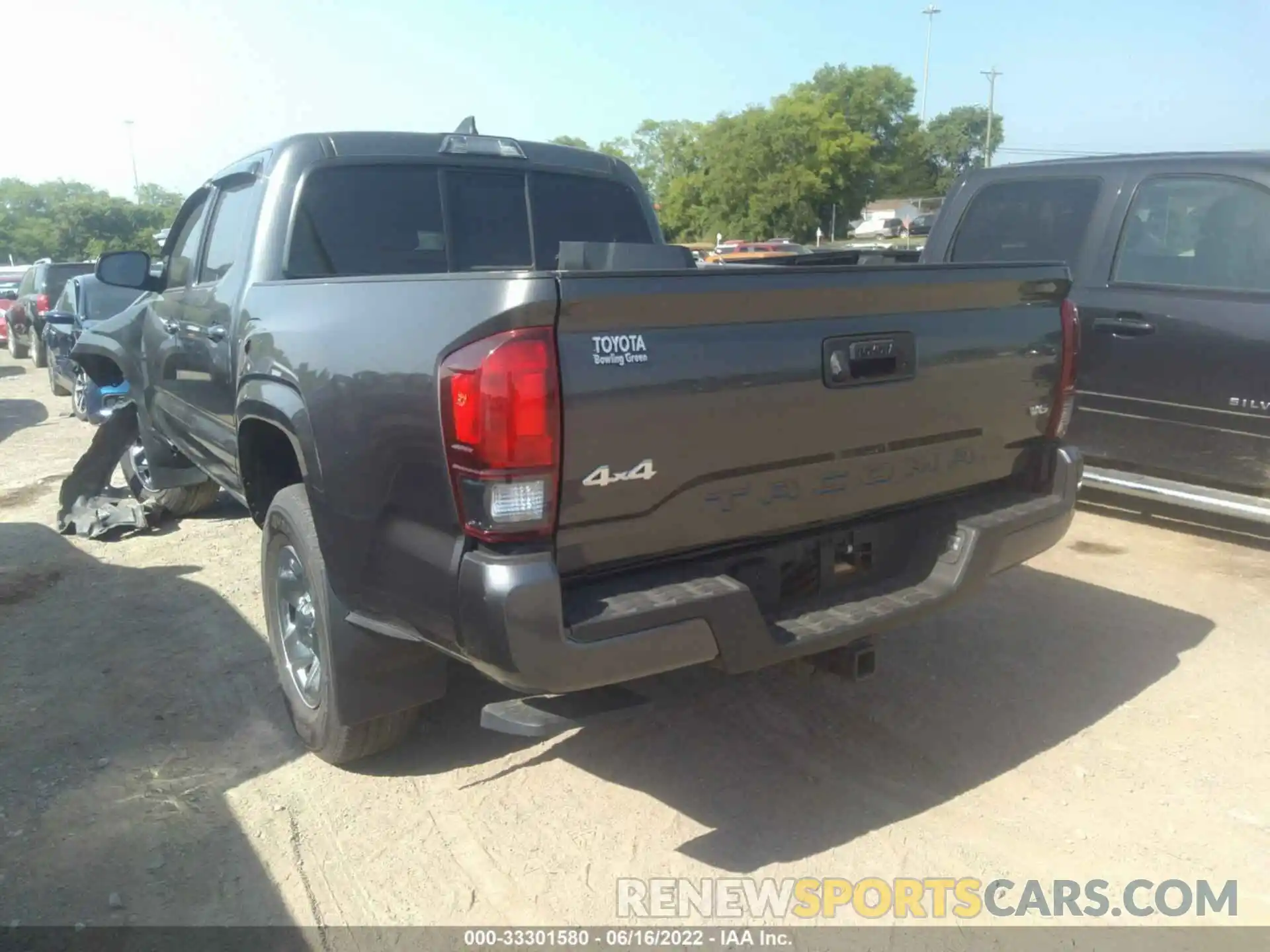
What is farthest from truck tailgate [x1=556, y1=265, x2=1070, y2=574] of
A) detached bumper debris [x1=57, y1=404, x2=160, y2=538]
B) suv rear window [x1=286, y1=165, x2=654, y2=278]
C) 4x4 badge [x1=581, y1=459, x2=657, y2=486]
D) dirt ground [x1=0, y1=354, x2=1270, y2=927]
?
detached bumper debris [x1=57, y1=404, x2=160, y2=538]

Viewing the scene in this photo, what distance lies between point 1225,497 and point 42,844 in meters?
5.28

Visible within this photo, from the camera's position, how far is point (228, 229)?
4.52 meters

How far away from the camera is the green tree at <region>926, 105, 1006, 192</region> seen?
9369cm

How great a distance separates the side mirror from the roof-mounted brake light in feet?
6.18

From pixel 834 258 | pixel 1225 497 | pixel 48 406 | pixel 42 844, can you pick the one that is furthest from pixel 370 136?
pixel 48 406

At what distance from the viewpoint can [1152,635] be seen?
4.50m

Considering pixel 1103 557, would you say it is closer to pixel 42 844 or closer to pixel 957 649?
pixel 957 649

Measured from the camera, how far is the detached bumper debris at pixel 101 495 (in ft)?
21.3

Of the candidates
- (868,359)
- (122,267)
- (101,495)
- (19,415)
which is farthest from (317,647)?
(19,415)

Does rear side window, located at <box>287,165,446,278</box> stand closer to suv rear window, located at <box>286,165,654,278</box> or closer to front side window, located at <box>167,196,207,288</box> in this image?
suv rear window, located at <box>286,165,654,278</box>

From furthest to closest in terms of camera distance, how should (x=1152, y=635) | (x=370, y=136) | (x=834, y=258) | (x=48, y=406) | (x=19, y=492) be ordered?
(x=48, y=406) → (x=19, y=492) → (x=834, y=258) → (x=1152, y=635) → (x=370, y=136)

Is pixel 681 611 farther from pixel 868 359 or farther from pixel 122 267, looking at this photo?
pixel 122 267

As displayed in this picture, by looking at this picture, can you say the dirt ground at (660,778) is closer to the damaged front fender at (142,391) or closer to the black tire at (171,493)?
the damaged front fender at (142,391)

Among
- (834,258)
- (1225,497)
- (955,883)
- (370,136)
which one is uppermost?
(370,136)
